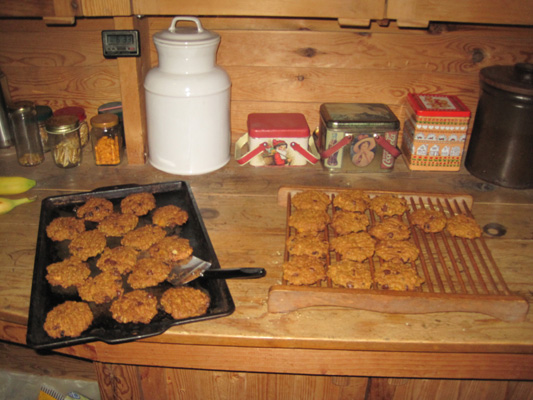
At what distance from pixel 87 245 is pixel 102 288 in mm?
150

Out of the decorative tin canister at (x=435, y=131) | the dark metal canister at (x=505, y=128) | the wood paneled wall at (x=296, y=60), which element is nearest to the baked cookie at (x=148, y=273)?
the wood paneled wall at (x=296, y=60)

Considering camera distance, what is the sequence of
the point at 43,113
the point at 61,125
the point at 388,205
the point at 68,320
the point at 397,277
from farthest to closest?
the point at 43,113 < the point at 61,125 < the point at 388,205 < the point at 397,277 < the point at 68,320

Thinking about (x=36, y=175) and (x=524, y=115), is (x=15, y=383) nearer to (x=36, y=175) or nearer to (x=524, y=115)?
(x=36, y=175)

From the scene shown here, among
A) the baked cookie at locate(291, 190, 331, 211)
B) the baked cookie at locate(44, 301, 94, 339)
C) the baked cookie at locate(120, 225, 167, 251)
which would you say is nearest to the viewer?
the baked cookie at locate(44, 301, 94, 339)

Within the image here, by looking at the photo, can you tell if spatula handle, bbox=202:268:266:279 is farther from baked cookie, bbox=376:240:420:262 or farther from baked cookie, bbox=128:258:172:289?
baked cookie, bbox=376:240:420:262

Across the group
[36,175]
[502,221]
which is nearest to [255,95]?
[36,175]

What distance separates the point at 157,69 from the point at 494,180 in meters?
0.94

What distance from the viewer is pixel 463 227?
110 cm

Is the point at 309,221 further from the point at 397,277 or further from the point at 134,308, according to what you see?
the point at 134,308

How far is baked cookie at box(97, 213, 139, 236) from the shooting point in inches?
43.5

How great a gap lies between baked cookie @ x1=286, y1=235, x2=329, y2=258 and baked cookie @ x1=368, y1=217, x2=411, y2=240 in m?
0.12

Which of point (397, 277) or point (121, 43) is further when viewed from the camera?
point (121, 43)

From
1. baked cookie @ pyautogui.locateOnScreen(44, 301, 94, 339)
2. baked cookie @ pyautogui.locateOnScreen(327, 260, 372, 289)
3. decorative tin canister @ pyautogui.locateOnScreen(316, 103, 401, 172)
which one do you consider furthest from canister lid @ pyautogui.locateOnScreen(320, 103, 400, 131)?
baked cookie @ pyautogui.locateOnScreen(44, 301, 94, 339)

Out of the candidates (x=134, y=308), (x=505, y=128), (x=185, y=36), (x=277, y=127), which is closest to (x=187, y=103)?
(x=185, y=36)
